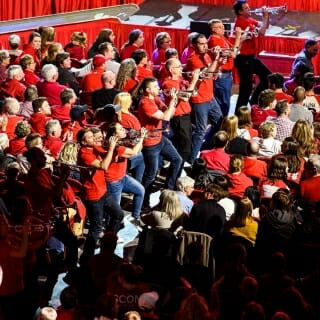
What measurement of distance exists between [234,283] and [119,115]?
3060mm

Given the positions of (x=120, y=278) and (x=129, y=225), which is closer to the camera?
(x=120, y=278)

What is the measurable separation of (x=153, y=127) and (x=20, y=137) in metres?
1.52

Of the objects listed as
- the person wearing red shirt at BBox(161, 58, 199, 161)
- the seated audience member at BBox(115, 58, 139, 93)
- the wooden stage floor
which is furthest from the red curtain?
the seated audience member at BBox(115, 58, 139, 93)

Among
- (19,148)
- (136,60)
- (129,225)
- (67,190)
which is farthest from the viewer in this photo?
(136,60)

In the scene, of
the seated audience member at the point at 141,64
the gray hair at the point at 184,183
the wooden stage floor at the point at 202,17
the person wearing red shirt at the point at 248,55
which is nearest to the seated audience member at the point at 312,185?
the gray hair at the point at 184,183

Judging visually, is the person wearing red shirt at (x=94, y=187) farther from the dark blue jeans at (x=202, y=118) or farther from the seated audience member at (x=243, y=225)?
the dark blue jeans at (x=202, y=118)

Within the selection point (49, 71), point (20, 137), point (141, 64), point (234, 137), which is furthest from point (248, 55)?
point (20, 137)

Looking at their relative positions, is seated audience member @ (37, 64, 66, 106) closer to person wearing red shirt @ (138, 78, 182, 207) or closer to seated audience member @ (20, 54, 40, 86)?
seated audience member @ (20, 54, 40, 86)

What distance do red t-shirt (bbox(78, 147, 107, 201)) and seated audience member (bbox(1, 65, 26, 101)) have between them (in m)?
2.60

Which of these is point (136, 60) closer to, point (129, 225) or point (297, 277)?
point (129, 225)

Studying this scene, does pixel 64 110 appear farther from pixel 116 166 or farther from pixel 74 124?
pixel 116 166

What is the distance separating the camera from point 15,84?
10.4 meters

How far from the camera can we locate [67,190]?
8.02 metres

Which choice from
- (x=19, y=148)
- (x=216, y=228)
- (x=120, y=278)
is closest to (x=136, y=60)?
(x=19, y=148)
